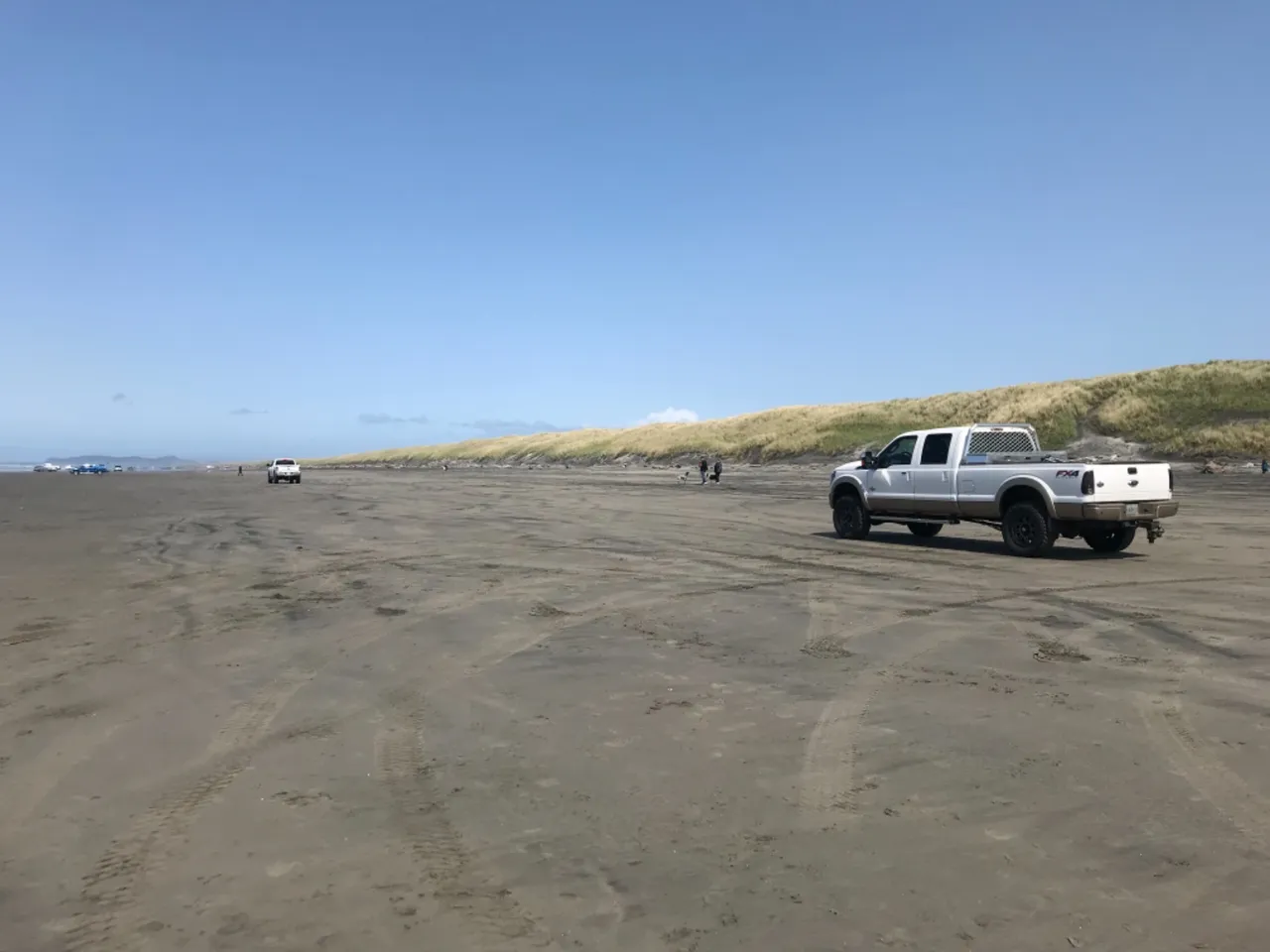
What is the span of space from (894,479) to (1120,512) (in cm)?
441

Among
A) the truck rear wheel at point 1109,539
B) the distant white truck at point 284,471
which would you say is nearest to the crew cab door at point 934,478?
the truck rear wheel at point 1109,539

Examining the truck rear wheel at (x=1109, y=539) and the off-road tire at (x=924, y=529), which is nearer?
the truck rear wheel at (x=1109, y=539)

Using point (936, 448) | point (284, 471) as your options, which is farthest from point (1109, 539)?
point (284, 471)

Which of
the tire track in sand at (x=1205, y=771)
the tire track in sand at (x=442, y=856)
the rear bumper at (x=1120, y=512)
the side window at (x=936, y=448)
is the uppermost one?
the side window at (x=936, y=448)

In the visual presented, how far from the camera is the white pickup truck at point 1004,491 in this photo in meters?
15.0

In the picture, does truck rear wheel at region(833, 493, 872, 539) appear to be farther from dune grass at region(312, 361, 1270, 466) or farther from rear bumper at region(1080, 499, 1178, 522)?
dune grass at region(312, 361, 1270, 466)

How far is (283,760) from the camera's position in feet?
18.4

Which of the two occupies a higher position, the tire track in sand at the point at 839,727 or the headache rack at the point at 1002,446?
the headache rack at the point at 1002,446

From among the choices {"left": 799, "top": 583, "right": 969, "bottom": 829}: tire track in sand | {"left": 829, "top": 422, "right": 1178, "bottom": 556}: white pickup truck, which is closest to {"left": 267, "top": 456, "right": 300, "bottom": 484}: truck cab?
{"left": 829, "top": 422, "right": 1178, "bottom": 556}: white pickup truck

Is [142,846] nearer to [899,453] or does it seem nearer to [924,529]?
[899,453]

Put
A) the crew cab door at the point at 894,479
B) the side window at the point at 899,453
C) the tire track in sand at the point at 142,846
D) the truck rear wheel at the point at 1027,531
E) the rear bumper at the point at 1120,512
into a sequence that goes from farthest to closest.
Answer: the side window at the point at 899,453 → the crew cab door at the point at 894,479 → the truck rear wheel at the point at 1027,531 → the rear bumper at the point at 1120,512 → the tire track in sand at the point at 142,846

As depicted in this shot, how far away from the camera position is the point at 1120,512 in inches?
585

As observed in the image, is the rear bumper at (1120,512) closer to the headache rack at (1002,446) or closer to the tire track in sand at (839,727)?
the headache rack at (1002,446)

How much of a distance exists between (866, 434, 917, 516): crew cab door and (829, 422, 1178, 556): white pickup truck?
0.06 ft
